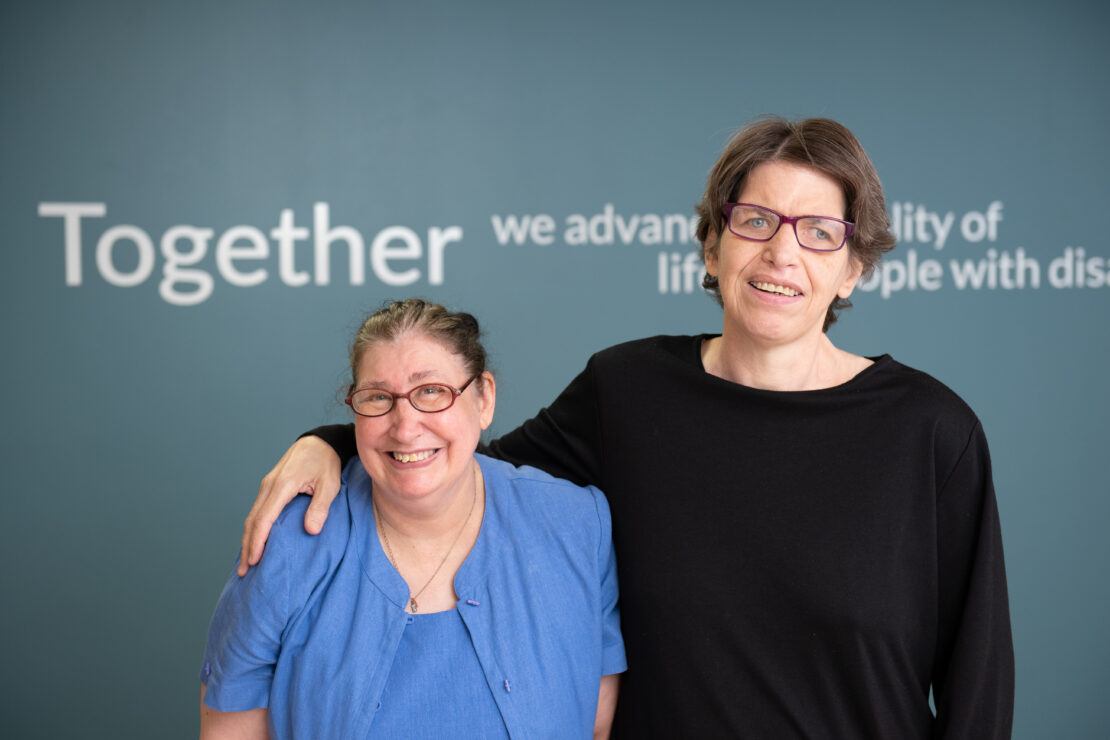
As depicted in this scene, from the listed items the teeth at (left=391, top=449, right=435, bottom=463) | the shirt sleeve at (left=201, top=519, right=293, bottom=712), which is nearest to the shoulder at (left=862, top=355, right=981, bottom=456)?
the teeth at (left=391, top=449, right=435, bottom=463)

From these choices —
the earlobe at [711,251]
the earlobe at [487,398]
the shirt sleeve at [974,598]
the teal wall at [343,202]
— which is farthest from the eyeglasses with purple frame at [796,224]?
the teal wall at [343,202]

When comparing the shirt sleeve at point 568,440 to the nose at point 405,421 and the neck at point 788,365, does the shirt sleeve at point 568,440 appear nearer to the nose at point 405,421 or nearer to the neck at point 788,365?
the neck at point 788,365

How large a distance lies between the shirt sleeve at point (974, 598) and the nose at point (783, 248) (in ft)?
1.36

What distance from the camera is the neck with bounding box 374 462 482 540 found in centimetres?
173

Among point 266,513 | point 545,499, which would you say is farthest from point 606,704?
point 266,513

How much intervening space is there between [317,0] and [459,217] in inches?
33.2

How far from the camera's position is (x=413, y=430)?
5.45 feet

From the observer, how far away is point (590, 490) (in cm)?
190

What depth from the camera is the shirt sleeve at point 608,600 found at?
6.06 feet

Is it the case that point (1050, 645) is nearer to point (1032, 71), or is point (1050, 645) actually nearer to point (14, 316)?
point (1032, 71)

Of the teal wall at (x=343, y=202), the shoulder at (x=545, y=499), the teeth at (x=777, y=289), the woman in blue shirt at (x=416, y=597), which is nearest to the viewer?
the woman in blue shirt at (x=416, y=597)

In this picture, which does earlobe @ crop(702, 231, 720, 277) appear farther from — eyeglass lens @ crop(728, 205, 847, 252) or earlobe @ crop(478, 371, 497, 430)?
earlobe @ crop(478, 371, 497, 430)

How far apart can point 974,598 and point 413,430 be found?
944 mm

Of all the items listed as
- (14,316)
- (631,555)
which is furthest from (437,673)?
(14,316)
